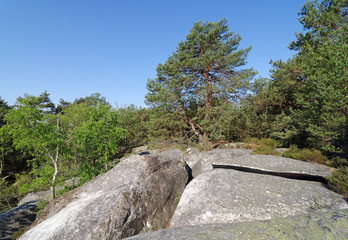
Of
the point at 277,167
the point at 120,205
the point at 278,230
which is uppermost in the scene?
the point at 120,205

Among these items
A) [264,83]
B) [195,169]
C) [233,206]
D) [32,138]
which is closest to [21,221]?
[32,138]

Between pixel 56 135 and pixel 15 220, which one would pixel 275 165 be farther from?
pixel 15 220

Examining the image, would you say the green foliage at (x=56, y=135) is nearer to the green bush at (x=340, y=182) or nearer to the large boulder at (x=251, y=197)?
the large boulder at (x=251, y=197)

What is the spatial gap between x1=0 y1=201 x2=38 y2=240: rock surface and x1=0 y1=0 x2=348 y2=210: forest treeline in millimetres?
1545

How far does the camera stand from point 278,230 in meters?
2.70

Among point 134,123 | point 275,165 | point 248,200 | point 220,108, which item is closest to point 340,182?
point 275,165

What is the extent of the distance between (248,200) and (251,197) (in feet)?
0.64

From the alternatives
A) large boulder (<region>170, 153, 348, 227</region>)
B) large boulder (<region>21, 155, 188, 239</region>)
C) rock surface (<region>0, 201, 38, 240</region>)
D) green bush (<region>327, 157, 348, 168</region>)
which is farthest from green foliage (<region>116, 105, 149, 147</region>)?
green bush (<region>327, 157, 348, 168</region>)

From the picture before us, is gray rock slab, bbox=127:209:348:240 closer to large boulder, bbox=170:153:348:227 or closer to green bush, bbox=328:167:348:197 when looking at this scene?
large boulder, bbox=170:153:348:227

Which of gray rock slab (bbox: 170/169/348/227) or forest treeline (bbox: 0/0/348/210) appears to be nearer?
gray rock slab (bbox: 170/169/348/227)

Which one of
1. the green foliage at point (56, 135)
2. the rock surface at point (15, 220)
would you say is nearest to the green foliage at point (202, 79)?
the green foliage at point (56, 135)

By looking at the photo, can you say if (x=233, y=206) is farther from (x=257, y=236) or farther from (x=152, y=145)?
(x=152, y=145)

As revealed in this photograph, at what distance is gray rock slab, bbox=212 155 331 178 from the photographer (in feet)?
19.3

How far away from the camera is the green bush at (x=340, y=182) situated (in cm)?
479
